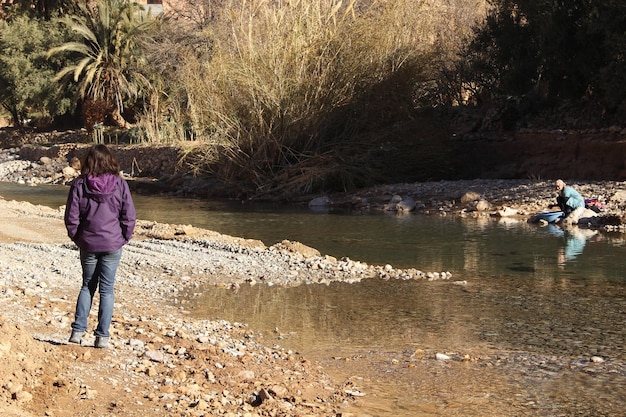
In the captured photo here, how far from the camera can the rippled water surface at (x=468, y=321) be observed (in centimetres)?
710

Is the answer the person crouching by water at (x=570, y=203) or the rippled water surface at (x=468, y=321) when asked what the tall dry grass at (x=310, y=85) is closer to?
the person crouching by water at (x=570, y=203)

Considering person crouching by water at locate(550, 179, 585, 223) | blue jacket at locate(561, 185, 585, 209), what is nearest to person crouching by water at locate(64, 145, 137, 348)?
person crouching by water at locate(550, 179, 585, 223)

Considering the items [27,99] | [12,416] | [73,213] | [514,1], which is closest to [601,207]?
[514,1]

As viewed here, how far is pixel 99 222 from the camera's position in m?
6.71

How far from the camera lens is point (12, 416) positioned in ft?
16.7

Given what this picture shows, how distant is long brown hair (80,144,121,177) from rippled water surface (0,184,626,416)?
2.57 meters

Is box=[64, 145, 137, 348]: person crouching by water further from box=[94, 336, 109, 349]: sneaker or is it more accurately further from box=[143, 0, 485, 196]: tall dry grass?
box=[143, 0, 485, 196]: tall dry grass

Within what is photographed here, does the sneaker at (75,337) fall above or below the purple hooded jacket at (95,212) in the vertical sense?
below

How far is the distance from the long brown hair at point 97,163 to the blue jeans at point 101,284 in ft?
2.01

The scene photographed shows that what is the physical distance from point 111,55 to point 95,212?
31.7m

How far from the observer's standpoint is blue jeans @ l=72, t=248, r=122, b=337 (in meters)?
6.84

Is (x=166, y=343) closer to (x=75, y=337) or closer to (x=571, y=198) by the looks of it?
(x=75, y=337)

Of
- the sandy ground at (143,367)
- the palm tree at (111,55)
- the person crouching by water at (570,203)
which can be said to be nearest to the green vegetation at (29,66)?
the palm tree at (111,55)

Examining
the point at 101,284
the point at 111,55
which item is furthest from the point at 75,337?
the point at 111,55
